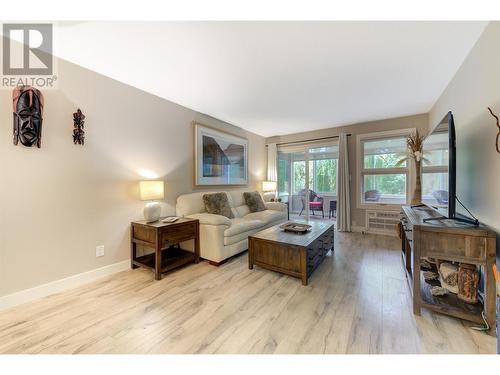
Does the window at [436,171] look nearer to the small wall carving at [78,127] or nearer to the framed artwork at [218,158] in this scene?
the framed artwork at [218,158]

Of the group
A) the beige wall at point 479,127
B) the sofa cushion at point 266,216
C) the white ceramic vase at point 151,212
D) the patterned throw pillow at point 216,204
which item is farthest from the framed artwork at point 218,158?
the beige wall at point 479,127

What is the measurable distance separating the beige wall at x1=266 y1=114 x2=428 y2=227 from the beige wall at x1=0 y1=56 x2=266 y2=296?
3.41m

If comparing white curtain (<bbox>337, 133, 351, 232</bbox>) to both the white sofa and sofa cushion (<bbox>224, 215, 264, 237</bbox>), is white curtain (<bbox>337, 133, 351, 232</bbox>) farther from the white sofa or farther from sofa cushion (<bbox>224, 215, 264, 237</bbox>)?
sofa cushion (<bbox>224, 215, 264, 237</bbox>)

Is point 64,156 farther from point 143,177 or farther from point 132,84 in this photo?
point 132,84

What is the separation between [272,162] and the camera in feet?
17.4

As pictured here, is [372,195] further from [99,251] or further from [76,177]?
[76,177]

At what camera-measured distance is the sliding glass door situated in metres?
5.01

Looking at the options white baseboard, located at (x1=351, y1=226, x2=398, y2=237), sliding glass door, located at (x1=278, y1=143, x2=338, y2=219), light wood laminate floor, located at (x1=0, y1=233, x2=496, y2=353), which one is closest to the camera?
light wood laminate floor, located at (x1=0, y1=233, x2=496, y2=353)

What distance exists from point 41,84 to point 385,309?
12.1 feet

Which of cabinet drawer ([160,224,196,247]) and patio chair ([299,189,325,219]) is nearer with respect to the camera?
cabinet drawer ([160,224,196,247])

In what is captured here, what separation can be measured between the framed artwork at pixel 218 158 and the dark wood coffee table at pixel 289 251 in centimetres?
165

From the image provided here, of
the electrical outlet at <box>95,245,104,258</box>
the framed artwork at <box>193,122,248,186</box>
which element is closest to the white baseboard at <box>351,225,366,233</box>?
the framed artwork at <box>193,122,248,186</box>
